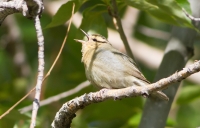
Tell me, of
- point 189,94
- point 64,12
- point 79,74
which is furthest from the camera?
point 79,74

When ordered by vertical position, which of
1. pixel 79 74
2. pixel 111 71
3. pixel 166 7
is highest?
pixel 79 74

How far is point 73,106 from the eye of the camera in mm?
2410

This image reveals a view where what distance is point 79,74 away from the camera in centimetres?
459

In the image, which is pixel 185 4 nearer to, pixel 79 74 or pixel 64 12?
pixel 64 12

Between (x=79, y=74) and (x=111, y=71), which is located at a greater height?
(x=79, y=74)

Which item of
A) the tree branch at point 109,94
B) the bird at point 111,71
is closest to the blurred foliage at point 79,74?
the bird at point 111,71

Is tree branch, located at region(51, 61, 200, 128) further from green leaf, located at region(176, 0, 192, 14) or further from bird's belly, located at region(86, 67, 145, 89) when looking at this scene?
bird's belly, located at region(86, 67, 145, 89)

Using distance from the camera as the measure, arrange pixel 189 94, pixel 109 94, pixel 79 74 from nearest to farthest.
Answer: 1. pixel 109 94
2. pixel 189 94
3. pixel 79 74

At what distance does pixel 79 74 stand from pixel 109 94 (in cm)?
231

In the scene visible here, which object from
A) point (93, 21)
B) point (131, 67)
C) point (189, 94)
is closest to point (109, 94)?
point (93, 21)

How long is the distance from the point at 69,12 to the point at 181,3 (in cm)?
62

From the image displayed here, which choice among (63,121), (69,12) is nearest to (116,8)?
(69,12)

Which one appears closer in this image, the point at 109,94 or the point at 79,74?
the point at 109,94

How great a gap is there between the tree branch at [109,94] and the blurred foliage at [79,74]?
56 centimetres
